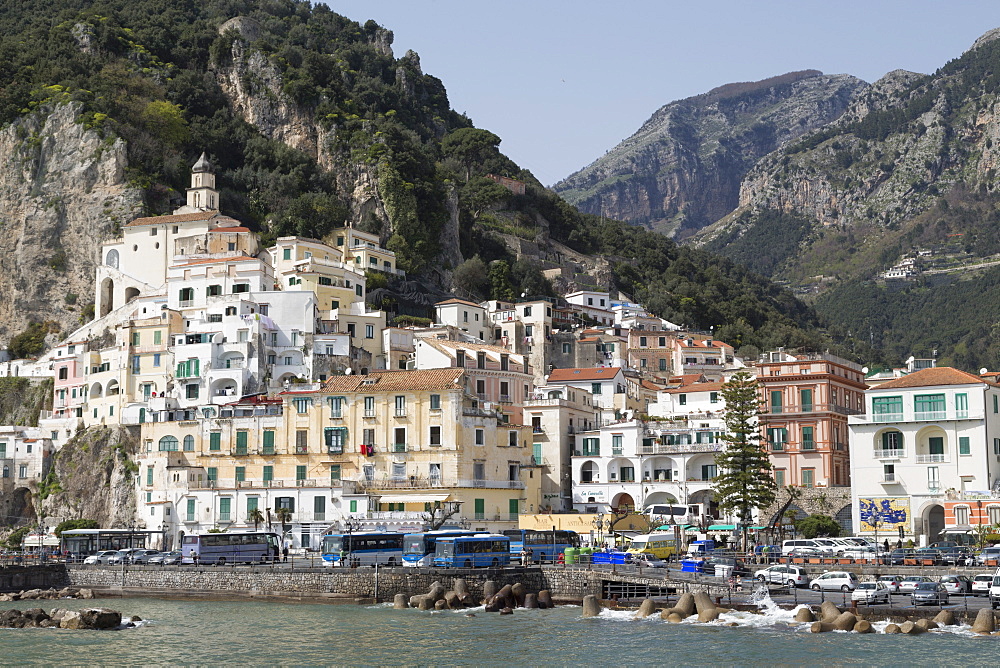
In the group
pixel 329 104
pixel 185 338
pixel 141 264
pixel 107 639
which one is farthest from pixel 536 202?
pixel 107 639

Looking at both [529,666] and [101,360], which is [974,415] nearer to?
[529,666]

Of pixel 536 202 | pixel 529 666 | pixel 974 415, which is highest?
pixel 536 202

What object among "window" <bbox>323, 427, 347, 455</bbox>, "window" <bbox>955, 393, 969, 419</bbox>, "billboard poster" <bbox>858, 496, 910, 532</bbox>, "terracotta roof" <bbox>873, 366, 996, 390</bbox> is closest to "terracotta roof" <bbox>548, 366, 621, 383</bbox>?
"window" <bbox>323, 427, 347, 455</bbox>

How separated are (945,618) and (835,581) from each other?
6.51 metres

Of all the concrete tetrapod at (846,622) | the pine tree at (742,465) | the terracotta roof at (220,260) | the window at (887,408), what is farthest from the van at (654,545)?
the terracotta roof at (220,260)

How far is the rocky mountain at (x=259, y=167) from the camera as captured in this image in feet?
360

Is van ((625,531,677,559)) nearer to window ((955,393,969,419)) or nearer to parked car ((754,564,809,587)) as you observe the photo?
parked car ((754,564,809,587))

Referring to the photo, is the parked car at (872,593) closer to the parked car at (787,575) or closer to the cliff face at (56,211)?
the parked car at (787,575)

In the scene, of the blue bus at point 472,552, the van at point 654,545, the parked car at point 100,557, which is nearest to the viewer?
the blue bus at point 472,552

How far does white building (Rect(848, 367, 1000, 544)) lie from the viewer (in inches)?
2539

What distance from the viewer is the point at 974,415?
64.8m

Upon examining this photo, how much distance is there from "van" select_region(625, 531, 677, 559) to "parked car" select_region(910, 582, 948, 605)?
55.7 feet

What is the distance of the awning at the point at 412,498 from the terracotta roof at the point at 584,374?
72.1ft

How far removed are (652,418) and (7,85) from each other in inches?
2907
